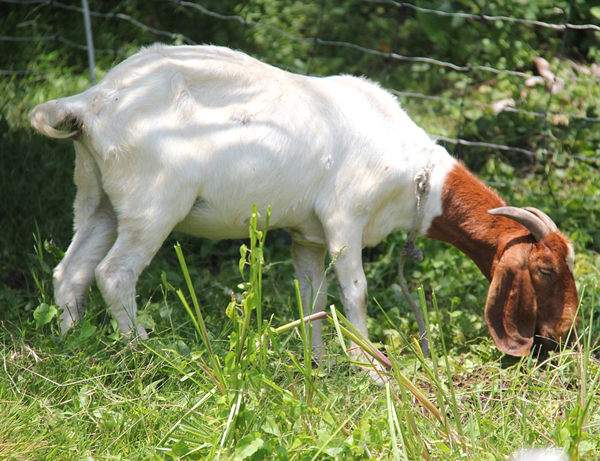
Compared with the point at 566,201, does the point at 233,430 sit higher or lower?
higher

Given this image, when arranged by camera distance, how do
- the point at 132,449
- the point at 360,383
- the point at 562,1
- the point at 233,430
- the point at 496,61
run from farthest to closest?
the point at 496,61 → the point at 562,1 → the point at 360,383 → the point at 132,449 → the point at 233,430

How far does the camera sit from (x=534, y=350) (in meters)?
3.93

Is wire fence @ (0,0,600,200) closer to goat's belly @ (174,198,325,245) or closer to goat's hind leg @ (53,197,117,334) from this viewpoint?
goat's belly @ (174,198,325,245)

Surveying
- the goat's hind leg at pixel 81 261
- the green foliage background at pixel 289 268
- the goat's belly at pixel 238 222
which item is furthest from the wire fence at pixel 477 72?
the goat's hind leg at pixel 81 261

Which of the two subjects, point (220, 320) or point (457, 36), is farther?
point (457, 36)

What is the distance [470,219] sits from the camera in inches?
152

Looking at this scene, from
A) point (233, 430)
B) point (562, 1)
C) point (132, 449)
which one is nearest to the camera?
point (233, 430)

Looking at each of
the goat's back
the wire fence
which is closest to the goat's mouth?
the goat's back

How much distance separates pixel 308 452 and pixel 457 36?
15.4ft

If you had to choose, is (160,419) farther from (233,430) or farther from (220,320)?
(220,320)

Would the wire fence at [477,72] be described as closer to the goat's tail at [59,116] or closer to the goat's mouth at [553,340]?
the goat's mouth at [553,340]

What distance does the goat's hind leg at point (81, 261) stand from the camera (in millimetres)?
3572

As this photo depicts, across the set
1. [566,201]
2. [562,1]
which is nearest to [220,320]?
[566,201]

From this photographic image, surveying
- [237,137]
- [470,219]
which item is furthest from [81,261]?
[470,219]
